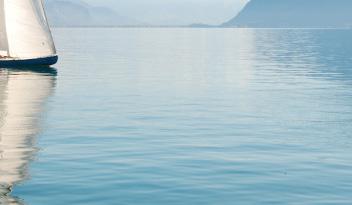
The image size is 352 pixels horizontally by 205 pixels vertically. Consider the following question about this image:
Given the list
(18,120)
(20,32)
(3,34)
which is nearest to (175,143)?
(18,120)

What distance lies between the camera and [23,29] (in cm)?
7325

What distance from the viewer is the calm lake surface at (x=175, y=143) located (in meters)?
21.3

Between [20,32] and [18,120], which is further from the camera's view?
→ [20,32]

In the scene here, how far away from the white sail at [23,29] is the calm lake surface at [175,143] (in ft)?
47.6

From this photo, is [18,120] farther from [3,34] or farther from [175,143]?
[3,34]

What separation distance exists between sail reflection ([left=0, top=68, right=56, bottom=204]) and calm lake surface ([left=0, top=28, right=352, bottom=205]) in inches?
2.0

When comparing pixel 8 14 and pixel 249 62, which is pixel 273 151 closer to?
pixel 8 14

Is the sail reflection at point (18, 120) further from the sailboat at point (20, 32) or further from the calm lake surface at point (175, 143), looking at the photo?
the sailboat at point (20, 32)

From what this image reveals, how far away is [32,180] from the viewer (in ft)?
73.2

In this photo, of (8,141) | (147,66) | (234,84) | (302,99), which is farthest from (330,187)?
(147,66)

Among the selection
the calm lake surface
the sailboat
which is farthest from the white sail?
the calm lake surface

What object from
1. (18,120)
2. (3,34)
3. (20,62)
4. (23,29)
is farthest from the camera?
(23,29)

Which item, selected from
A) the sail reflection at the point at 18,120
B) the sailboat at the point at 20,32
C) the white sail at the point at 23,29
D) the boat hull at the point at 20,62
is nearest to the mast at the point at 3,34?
the sailboat at the point at 20,32

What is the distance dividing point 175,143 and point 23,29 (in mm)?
46711
